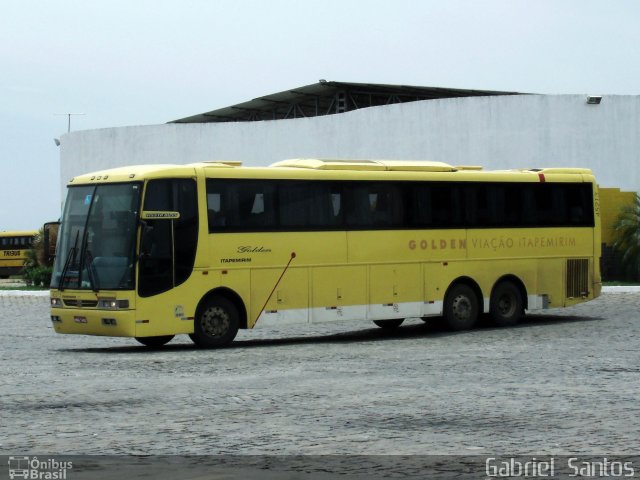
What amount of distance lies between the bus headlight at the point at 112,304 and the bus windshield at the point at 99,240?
220 mm

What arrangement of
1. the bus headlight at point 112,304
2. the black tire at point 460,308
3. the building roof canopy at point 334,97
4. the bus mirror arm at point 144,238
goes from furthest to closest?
the building roof canopy at point 334,97 → the black tire at point 460,308 → the bus mirror arm at point 144,238 → the bus headlight at point 112,304

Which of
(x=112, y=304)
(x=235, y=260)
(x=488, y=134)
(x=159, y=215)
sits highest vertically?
(x=488, y=134)

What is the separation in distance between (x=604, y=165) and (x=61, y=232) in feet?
88.0

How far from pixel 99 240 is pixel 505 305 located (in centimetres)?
978

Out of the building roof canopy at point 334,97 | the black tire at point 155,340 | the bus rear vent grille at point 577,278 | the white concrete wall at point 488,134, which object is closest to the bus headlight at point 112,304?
the black tire at point 155,340

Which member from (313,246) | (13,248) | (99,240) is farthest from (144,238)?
(13,248)

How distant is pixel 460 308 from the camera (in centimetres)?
2659

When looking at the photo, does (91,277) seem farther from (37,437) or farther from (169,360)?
(37,437)

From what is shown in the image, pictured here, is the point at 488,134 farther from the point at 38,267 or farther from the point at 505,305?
the point at 38,267

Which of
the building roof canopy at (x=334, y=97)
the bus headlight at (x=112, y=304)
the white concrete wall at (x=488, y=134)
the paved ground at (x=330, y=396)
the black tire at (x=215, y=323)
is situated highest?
the building roof canopy at (x=334, y=97)

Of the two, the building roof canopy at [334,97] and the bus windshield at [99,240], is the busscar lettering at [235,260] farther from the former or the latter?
the building roof canopy at [334,97]

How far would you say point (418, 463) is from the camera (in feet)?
31.6

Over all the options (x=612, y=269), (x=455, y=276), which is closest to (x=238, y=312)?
(x=455, y=276)

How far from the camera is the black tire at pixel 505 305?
27250 millimetres
